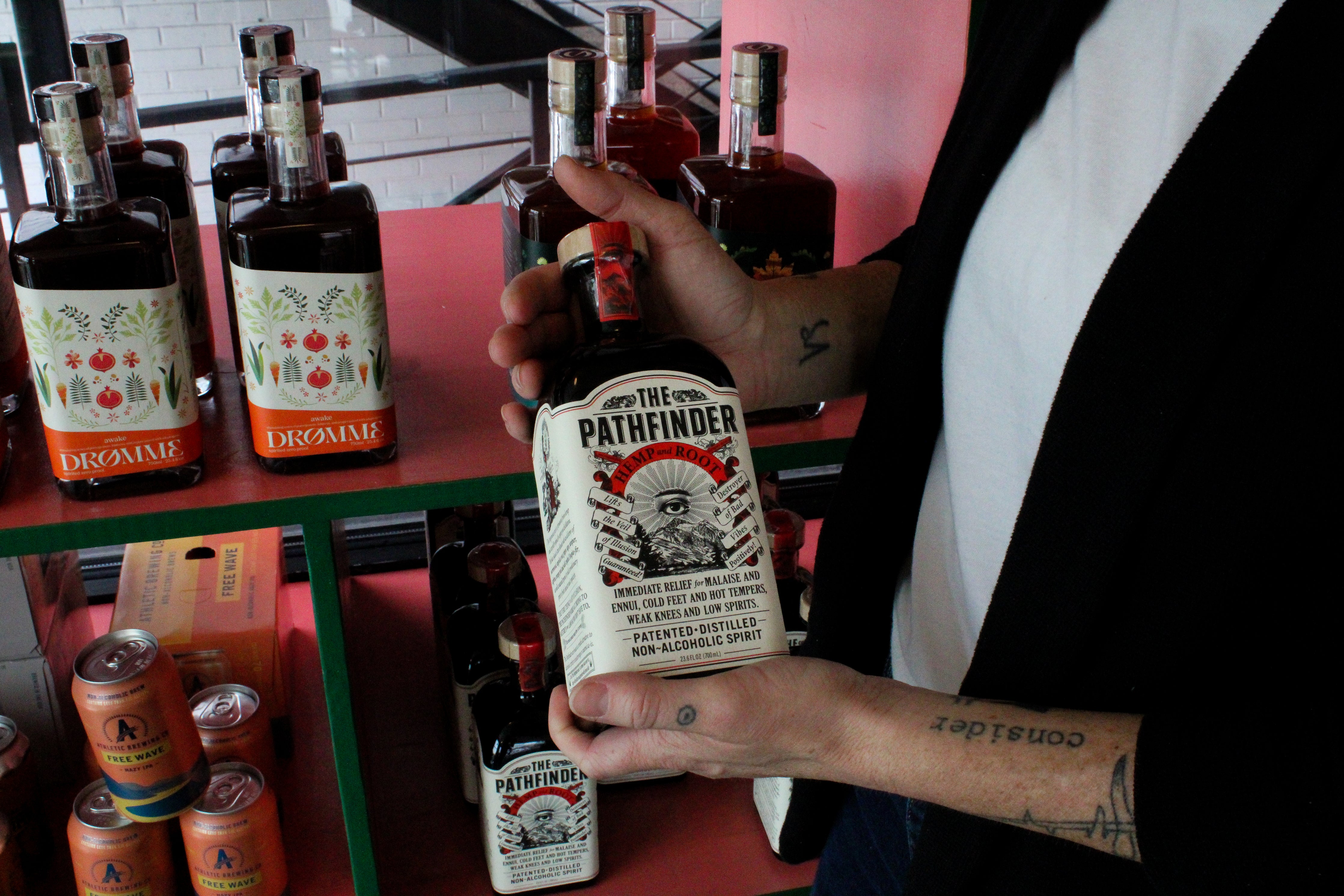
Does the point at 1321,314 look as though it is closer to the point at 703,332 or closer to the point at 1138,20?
the point at 1138,20

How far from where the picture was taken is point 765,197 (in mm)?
881

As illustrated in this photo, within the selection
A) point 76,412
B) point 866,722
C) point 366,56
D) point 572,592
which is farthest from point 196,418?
point 366,56

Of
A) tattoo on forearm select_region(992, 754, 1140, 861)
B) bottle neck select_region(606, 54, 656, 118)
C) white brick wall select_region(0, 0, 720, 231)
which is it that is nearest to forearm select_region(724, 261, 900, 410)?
bottle neck select_region(606, 54, 656, 118)

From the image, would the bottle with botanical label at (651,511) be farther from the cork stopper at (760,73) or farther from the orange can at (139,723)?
the orange can at (139,723)

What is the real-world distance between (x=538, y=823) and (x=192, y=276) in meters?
0.61

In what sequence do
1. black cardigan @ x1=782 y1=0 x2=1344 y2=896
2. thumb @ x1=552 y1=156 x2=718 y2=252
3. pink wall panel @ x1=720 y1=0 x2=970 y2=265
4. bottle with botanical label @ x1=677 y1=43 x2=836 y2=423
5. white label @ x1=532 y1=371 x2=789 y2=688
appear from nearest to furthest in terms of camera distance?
black cardigan @ x1=782 y1=0 x2=1344 y2=896
white label @ x1=532 y1=371 x2=789 y2=688
thumb @ x1=552 y1=156 x2=718 y2=252
bottle with botanical label @ x1=677 y1=43 x2=836 y2=423
pink wall panel @ x1=720 y1=0 x2=970 y2=265

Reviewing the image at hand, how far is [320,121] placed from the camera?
0.71 m

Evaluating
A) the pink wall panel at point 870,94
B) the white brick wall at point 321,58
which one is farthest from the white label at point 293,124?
the white brick wall at point 321,58

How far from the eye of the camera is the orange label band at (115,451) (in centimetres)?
74

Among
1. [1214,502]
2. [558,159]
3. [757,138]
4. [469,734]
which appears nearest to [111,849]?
[469,734]

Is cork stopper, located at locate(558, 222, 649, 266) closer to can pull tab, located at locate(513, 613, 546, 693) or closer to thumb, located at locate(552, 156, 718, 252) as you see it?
thumb, located at locate(552, 156, 718, 252)

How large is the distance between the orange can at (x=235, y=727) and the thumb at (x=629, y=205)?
0.67 metres

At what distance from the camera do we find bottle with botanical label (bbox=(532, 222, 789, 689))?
65 cm

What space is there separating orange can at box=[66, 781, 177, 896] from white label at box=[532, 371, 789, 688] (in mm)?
593
